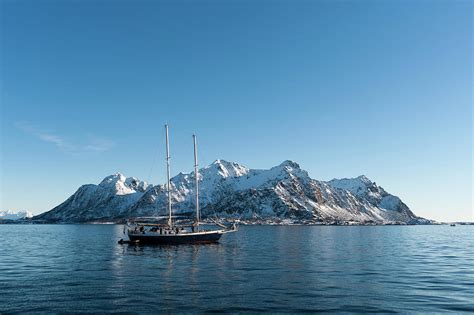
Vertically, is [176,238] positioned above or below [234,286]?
below

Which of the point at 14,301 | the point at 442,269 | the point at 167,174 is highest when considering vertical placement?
the point at 167,174

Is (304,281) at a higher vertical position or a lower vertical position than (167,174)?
lower

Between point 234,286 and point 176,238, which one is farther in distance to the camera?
point 176,238

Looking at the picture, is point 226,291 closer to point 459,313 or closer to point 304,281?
point 304,281

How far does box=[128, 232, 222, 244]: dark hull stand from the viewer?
107 m

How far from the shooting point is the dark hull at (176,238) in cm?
10725

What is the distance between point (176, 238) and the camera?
353 ft

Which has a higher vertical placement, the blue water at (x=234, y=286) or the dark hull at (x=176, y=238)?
the blue water at (x=234, y=286)

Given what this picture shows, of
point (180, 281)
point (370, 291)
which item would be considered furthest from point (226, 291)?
point (370, 291)

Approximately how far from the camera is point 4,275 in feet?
171

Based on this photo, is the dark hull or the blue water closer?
the blue water

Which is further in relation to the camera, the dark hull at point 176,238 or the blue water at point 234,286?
the dark hull at point 176,238

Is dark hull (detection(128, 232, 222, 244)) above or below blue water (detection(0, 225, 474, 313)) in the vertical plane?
below

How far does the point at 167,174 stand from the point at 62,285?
73.9 metres
